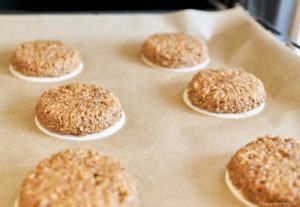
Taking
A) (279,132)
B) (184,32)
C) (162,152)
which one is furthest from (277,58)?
(162,152)

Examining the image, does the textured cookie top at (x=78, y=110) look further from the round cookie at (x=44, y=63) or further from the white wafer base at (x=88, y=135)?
the round cookie at (x=44, y=63)

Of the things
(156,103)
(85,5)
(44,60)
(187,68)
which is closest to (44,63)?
(44,60)

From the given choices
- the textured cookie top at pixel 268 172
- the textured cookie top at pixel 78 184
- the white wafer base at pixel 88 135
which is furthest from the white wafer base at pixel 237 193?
the white wafer base at pixel 88 135

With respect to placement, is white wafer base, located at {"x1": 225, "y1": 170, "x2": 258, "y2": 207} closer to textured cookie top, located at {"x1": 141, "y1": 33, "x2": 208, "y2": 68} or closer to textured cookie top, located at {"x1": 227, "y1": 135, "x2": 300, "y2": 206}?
textured cookie top, located at {"x1": 227, "y1": 135, "x2": 300, "y2": 206}

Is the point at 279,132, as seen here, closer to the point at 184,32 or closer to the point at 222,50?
the point at 222,50

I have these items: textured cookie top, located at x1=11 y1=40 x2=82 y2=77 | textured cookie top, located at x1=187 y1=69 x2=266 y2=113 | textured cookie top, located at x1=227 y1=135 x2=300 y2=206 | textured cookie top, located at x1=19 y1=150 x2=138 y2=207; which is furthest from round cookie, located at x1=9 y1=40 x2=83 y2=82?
textured cookie top, located at x1=227 y1=135 x2=300 y2=206

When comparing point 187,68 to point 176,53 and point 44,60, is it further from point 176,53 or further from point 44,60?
point 44,60
